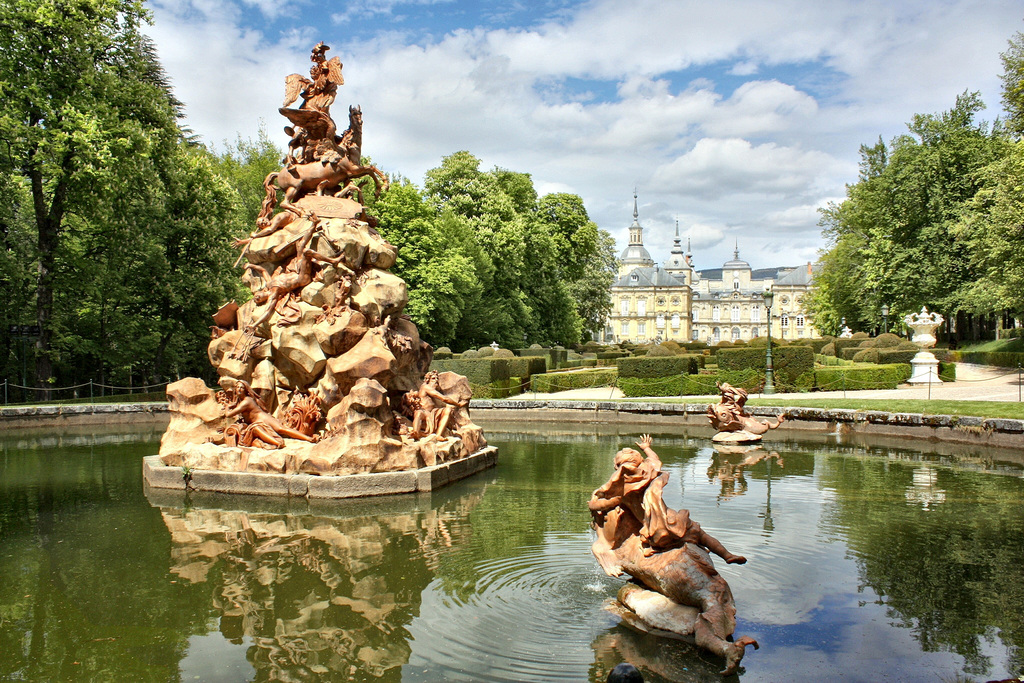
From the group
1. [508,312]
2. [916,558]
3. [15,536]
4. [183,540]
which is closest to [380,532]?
[183,540]

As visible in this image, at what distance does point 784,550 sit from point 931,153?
120ft

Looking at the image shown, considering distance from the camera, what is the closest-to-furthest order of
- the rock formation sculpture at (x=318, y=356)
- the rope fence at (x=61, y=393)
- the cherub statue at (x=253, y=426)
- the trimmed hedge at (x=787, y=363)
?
1. the rock formation sculpture at (x=318, y=356)
2. the cherub statue at (x=253, y=426)
3. the rope fence at (x=61, y=393)
4. the trimmed hedge at (x=787, y=363)

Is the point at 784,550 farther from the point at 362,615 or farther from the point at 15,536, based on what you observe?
the point at 15,536

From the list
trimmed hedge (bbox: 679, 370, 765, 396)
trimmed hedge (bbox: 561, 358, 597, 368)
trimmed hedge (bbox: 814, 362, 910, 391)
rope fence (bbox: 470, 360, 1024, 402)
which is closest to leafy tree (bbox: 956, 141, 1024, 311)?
rope fence (bbox: 470, 360, 1024, 402)

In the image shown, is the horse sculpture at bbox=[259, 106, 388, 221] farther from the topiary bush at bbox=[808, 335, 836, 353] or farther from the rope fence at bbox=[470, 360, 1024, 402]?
the topiary bush at bbox=[808, 335, 836, 353]

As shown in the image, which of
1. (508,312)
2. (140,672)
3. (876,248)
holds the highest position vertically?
(876,248)

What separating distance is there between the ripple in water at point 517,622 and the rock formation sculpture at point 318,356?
4866 mm

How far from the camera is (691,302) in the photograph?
123250mm

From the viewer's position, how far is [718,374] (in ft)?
83.1

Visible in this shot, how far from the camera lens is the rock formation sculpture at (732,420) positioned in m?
16.2

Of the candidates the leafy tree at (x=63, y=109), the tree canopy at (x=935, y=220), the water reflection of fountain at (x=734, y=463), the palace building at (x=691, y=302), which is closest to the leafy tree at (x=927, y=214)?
the tree canopy at (x=935, y=220)

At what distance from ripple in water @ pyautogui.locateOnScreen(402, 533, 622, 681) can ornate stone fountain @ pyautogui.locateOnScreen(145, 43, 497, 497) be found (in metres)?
4.47

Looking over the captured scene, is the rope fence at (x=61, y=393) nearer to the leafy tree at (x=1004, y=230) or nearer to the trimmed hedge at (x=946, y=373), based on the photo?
the trimmed hedge at (x=946, y=373)

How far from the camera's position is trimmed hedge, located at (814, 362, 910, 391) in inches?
985
